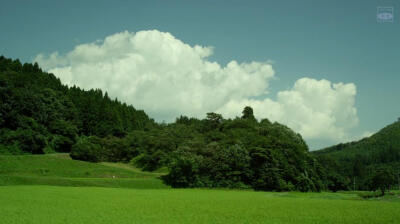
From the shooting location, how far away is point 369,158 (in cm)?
15875

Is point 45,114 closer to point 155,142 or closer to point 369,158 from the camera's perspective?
point 155,142

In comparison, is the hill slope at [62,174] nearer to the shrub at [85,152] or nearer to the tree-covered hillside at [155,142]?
the shrub at [85,152]

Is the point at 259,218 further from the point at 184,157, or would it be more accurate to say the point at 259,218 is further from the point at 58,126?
the point at 58,126

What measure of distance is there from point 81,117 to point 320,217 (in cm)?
8822

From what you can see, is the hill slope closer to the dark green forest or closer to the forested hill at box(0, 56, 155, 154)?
the dark green forest

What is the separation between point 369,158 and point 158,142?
392 ft

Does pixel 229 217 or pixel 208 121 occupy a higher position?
pixel 208 121

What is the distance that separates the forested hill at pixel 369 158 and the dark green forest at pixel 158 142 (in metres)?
10.3

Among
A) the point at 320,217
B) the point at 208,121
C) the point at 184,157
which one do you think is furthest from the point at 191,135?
the point at 320,217

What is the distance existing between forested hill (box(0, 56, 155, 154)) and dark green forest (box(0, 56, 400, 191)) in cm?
20

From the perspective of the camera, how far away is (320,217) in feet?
80.2

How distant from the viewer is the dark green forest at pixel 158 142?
6594cm

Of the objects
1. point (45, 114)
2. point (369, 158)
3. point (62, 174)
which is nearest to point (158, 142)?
point (62, 174)

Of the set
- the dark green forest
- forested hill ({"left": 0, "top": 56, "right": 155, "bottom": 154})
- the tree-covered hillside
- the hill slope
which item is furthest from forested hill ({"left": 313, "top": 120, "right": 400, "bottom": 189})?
forested hill ({"left": 0, "top": 56, "right": 155, "bottom": 154})
